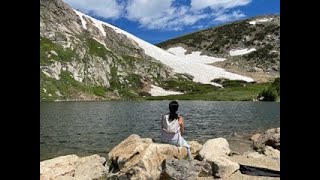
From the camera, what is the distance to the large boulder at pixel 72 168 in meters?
18.6

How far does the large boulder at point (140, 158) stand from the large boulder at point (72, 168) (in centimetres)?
179

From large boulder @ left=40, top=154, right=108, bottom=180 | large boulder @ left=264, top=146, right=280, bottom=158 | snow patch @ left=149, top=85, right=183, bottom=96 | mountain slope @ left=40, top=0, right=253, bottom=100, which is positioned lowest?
large boulder @ left=40, top=154, right=108, bottom=180

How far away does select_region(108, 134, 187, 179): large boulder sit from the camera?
15.7 meters

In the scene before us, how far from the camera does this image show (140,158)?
641 inches

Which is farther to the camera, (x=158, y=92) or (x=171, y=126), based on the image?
(x=158, y=92)

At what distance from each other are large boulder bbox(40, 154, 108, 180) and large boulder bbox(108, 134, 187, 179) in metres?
1.79

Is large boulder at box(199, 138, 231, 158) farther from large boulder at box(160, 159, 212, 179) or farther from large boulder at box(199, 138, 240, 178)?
large boulder at box(160, 159, 212, 179)

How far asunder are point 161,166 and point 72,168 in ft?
20.2

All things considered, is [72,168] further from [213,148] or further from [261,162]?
[261,162]

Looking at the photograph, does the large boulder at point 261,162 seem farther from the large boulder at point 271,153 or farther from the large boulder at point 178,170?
the large boulder at point 178,170

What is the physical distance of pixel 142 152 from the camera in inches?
658

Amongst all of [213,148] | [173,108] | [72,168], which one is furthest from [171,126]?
[72,168]

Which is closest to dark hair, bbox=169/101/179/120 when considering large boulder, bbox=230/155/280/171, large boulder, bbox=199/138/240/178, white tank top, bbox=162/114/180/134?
white tank top, bbox=162/114/180/134
